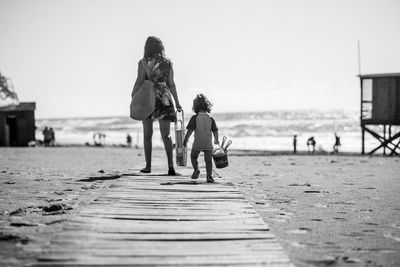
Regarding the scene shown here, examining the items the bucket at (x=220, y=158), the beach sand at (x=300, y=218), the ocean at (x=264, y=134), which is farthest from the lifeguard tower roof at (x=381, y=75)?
the bucket at (x=220, y=158)

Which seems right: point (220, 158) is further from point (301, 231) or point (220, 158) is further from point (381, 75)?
point (381, 75)

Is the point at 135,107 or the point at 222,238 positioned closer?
the point at 222,238

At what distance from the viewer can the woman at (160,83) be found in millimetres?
7320

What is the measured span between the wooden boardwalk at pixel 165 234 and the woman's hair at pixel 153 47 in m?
2.87

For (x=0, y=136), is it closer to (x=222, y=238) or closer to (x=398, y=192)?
(x=398, y=192)

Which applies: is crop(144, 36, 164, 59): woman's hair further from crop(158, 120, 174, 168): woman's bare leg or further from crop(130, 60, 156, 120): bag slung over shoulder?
crop(158, 120, 174, 168): woman's bare leg

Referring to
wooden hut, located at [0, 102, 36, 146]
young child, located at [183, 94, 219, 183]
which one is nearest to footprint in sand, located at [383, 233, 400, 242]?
young child, located at [183, 94, 219, 183]

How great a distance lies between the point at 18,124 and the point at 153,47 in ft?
104

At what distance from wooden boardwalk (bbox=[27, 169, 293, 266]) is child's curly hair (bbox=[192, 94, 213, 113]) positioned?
2157 millimetres

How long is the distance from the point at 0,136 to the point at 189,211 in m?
34.1

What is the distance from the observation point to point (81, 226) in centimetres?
375

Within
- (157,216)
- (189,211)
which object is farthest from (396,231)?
(157,216)

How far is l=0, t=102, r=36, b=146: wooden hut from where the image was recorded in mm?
35375

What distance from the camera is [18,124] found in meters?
36.0
